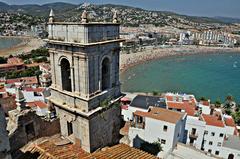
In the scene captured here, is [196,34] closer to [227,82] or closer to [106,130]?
[227,82]

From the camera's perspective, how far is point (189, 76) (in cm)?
9088

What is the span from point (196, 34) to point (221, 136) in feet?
551

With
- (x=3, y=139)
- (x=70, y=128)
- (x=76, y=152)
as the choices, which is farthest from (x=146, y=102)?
(x=3, y=139)

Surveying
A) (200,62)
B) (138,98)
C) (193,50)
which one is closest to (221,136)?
(138,98)

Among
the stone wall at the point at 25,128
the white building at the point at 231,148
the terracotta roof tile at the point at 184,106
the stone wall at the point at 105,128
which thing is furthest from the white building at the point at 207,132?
the stone wall at the point at 25,128

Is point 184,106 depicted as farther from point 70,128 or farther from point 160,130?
point 70,128

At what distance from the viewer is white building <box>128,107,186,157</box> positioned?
72.2 ft

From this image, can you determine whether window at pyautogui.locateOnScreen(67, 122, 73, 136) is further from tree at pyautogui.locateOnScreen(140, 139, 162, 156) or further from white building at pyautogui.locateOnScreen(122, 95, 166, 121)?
white building at pyautogui.locateOnScreen(122, 95, 166, 121)

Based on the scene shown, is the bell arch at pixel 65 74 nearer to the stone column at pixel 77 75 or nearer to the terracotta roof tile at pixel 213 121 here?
the stone column at pixel 77 75

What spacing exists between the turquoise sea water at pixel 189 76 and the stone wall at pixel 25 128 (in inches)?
2100

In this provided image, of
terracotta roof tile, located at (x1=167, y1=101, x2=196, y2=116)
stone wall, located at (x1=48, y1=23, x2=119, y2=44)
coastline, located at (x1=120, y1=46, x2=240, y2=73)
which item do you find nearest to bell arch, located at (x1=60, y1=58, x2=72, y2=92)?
stone wall, located at (x1=48, y1=23, x2=119, y2=44)

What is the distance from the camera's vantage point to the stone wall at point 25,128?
9.94 m

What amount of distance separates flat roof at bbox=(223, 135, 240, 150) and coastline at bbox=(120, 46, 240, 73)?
59627mm

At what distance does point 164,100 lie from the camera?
3322 cm
